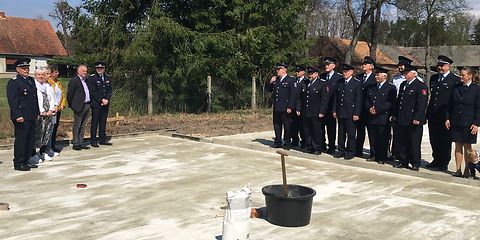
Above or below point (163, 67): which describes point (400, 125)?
below

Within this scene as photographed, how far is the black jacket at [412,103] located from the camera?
8.34 metres

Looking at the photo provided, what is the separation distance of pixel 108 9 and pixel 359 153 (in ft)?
44.1

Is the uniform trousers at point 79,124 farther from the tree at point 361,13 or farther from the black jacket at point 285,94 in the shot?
the tree at point 361,13

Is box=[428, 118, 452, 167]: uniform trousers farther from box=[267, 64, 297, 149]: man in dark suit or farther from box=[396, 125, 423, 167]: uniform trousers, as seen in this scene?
box=[267, 64, 297, 149]: man in dark suit

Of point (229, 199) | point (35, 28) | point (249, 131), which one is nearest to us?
point (229, 199)

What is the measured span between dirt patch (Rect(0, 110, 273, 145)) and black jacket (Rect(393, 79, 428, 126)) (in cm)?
560

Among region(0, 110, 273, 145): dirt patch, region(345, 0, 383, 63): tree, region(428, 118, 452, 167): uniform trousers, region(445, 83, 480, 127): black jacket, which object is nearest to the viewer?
region(445, 83, 480, 127): black jacket

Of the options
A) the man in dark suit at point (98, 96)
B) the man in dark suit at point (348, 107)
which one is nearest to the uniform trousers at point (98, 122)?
the man in dark suit at point (98, 96)

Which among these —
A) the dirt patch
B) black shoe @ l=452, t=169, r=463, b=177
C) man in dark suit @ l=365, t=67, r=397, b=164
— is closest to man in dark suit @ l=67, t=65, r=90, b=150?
the dirt patch

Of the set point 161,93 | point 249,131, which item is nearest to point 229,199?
point 249,131

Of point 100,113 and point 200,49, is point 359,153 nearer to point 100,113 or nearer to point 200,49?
point 100,113

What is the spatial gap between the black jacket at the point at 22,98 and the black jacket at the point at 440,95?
6.80 meters

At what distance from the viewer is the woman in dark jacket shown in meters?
7.59

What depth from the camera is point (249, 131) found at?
14.0 m
